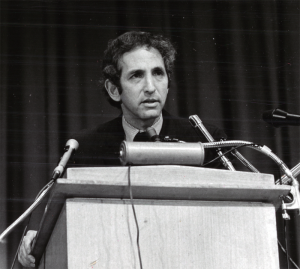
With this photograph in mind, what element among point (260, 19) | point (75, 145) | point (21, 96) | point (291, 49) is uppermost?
point (260, 19)

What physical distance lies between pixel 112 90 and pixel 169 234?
3.95 feet

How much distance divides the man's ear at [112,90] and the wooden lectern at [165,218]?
3.48 ft

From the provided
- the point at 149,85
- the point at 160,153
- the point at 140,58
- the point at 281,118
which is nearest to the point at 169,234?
the point at 160,153

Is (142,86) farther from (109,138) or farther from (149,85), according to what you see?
(109,138)

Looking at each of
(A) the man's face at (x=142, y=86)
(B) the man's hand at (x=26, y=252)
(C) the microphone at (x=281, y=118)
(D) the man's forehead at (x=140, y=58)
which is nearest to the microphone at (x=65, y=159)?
(B) the man's hand at (x=26, y=252)

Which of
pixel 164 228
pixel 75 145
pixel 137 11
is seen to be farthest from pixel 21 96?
pixel 164 228

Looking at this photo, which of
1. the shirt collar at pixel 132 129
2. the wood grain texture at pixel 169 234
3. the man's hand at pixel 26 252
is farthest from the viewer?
the shirt collar at pixel 132 129

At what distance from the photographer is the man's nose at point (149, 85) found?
1790 millimetres

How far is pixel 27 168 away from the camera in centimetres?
231

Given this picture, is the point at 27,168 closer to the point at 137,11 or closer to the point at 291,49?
the point at 137,11

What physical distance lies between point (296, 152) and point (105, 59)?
1.13 meters

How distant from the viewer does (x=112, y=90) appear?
6.81ft

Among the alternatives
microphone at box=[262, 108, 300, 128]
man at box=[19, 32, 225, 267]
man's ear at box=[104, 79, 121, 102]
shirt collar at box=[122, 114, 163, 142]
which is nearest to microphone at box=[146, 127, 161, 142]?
microphone at box=[262, 108, 300, 128]

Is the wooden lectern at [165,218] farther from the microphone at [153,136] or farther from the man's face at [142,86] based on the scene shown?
the man's face at [142,86]
